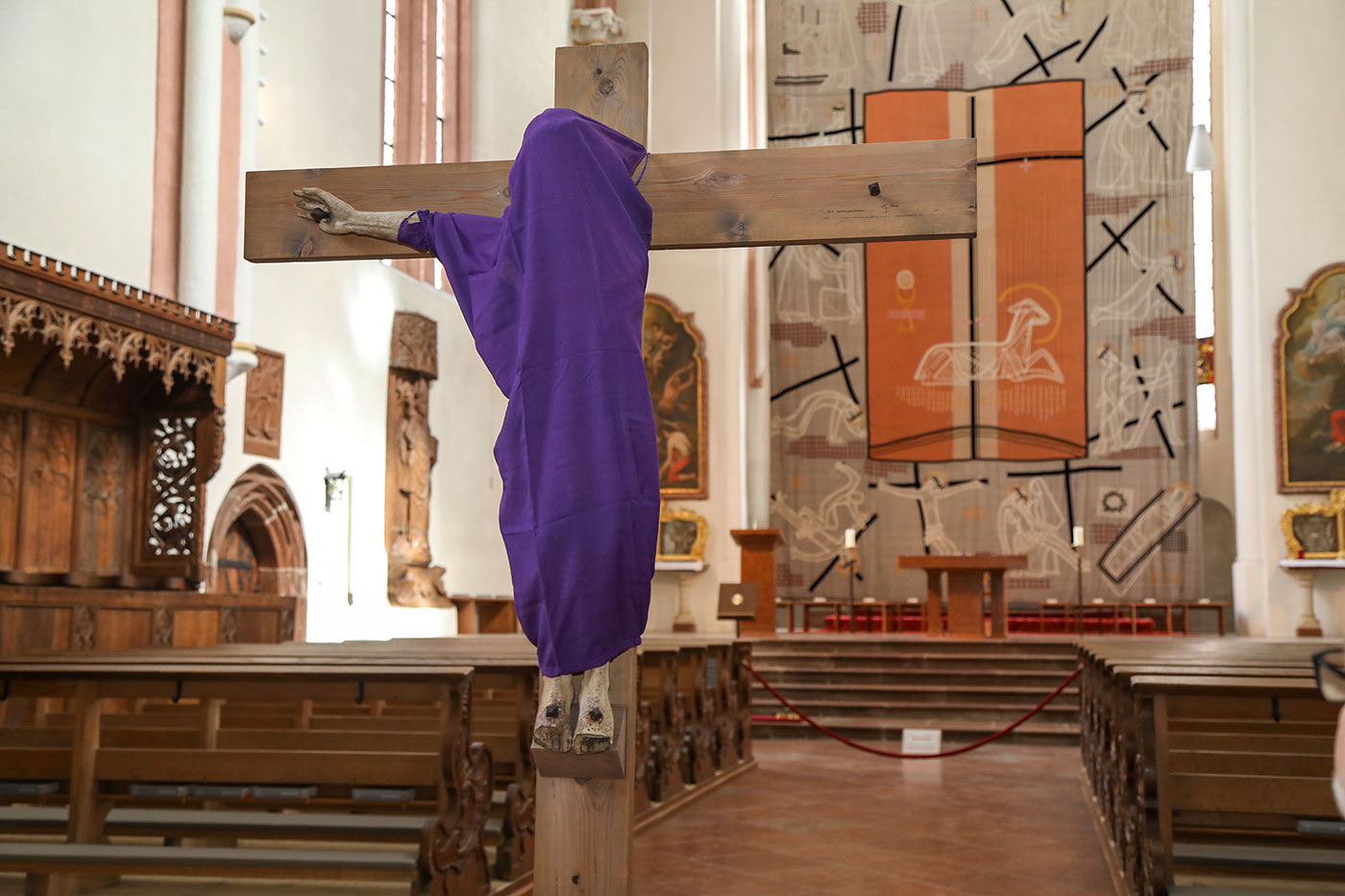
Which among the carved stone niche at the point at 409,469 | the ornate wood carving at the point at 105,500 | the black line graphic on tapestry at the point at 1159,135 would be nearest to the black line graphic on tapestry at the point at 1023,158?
the black line graphic on tapestry at the point at 1159,135

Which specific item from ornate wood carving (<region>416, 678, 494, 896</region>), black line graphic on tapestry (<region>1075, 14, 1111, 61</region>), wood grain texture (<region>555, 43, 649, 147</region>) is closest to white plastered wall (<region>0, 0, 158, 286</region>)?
ornate wood carving (<region>416, 678, 494, 896</region>)

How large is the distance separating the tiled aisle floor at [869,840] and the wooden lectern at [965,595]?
3992 mm

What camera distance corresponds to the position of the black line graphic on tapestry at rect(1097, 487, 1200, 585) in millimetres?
16781

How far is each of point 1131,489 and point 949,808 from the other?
11332mm

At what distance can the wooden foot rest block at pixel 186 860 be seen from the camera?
364 cm

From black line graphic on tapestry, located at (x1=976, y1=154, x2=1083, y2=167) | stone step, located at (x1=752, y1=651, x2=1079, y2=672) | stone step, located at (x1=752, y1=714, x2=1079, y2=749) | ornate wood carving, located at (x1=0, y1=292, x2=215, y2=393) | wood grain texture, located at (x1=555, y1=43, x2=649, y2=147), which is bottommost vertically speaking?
stone step, located at (x1=752, y1=714, x2=1079, y2=749)

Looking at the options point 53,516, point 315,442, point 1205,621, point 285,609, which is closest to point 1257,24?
point 1205,621

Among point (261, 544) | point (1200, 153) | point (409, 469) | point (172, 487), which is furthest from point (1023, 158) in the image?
point (172, 487)

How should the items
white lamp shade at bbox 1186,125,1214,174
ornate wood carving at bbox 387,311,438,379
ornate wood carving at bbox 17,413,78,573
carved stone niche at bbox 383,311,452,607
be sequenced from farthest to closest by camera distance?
1. white lamp shade at bbox 1186,125,1214,174
2. ornate wood carving at bbox 387,311,438,379
3. carved stone niche at bbox 383,311,452,607
4. ornate wood carving at bbox 17,413,78,573

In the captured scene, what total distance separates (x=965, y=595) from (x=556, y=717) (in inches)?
441

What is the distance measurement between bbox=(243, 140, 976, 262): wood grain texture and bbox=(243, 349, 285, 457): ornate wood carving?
794cm

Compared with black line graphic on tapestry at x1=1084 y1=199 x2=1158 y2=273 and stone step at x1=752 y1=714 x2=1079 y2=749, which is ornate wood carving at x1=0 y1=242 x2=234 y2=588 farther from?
black line graphic on tapestry at x1=1084 y1=199 x2=1158 y2=273

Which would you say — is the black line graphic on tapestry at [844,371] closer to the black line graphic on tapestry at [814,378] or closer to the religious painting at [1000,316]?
the black line graphic on tapestry at [814,378]

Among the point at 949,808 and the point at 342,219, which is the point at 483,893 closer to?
the point at 342,219
